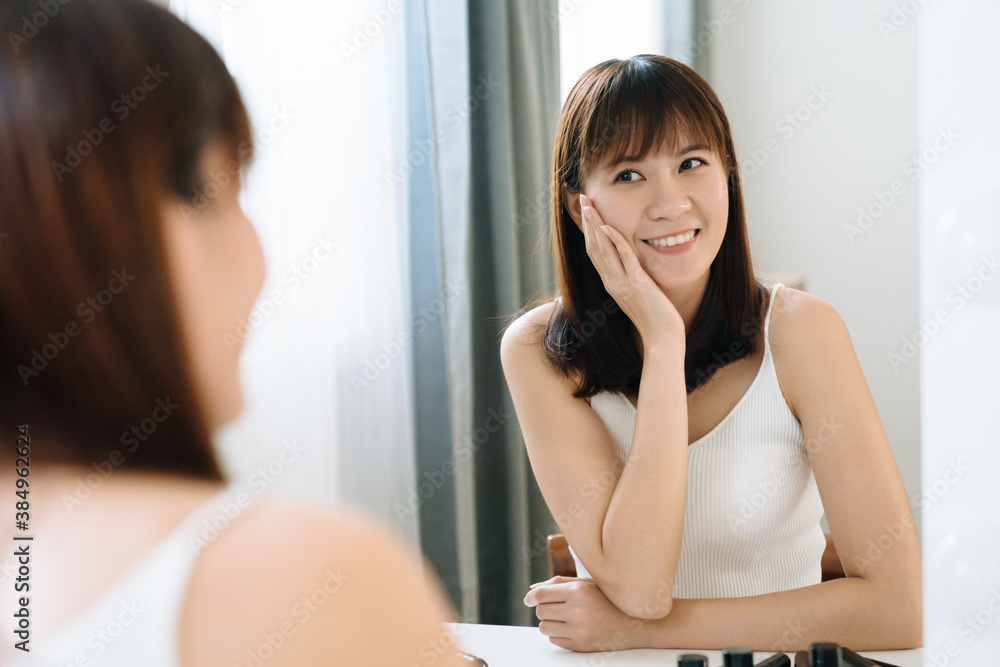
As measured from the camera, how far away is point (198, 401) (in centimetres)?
29

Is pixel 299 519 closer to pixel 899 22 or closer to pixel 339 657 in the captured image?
pixel 339 657

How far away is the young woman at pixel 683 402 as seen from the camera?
99 centimetres

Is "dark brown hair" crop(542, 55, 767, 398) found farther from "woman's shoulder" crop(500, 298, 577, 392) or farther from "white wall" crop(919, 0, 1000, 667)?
"white wall" crop(919, 0, 1000, 667)

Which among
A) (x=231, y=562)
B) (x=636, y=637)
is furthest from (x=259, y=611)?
(x=636, y=637)

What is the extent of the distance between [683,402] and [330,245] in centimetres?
116

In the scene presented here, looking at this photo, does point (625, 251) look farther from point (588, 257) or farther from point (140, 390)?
point (140, 390)

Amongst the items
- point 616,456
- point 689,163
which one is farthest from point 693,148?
point 616,456

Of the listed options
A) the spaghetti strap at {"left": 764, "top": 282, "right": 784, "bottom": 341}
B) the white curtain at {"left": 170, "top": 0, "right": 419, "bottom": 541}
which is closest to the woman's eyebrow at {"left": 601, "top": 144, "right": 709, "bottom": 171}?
the spaghetti strap at {"left": 764, "top": 282, "right": 784, "bottom": 341}

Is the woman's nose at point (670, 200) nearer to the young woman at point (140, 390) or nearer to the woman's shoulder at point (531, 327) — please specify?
the woman's shoulder at point (531, 327)

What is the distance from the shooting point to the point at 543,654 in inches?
33.5

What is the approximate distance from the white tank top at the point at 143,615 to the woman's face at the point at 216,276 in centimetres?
4

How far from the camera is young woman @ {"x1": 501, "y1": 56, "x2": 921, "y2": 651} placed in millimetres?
986

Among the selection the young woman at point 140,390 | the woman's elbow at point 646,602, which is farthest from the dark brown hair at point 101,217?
the woman's elbow at point 646,602

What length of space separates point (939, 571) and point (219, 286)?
0.26m
